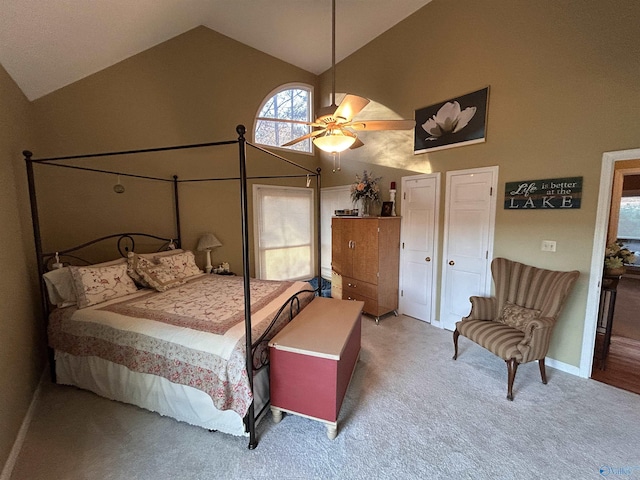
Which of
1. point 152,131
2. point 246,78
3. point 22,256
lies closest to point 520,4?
point 246,78

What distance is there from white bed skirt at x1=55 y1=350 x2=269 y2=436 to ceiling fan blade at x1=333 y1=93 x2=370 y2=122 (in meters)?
2.13

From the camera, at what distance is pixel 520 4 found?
105 inches

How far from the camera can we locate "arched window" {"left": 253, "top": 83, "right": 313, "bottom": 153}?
4598 mm

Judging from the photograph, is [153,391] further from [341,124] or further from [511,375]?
[511,375]

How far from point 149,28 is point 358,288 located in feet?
13.4

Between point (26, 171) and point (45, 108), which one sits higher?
point (45, 108)

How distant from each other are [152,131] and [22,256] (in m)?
1.98

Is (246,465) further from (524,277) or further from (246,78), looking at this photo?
(246,78)

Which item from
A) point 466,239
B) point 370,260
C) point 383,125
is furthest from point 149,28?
point 466,239

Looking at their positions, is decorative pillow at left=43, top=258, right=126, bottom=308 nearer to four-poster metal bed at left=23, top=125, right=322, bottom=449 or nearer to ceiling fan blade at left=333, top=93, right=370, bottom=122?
four-poster metal bed at left=23, top=125, right=322, bottom=449

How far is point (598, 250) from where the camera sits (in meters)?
2.42

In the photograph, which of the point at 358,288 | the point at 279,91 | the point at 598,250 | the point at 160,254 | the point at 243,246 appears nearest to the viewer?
the point at 243,246

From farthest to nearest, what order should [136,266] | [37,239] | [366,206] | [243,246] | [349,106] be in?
[366,206]
[136,266]
[37,239]
[349,106]
[243,246]

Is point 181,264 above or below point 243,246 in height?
below
